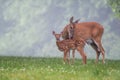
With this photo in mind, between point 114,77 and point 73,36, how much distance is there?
43.1ft

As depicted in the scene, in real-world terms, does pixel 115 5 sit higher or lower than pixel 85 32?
higher

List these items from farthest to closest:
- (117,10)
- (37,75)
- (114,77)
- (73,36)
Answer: (117,10), (73,36), (37,75), (114,77)

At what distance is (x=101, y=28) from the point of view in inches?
1268

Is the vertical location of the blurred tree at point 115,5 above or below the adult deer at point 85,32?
above

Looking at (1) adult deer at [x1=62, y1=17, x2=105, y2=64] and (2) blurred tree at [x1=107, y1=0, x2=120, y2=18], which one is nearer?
(1) adult deer at [x1=62, y1=17, x2=105, y2=64]

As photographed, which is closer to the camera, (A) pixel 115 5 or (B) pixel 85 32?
(B) pixel 85 32

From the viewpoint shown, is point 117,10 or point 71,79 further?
point 117,10

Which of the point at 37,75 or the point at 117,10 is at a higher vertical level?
the point at 117,10

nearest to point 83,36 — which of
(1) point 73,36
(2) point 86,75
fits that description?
(1) point 73,36

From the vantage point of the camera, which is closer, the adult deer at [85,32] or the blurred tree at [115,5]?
the adult deer at [85,32]

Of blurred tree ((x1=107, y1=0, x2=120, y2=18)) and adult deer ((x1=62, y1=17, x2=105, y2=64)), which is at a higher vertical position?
blurred tree ((x1=107, y1=0, x2=120, y2=18))

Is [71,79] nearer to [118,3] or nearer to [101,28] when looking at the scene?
[101,28]

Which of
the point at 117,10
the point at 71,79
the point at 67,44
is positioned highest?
the point at 117,10

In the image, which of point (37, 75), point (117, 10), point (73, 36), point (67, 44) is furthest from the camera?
point (117, 10)
